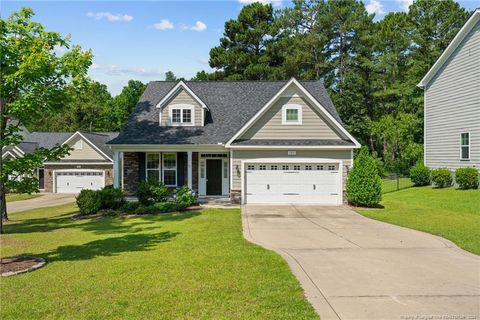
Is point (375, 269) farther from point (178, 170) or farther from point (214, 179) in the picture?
point (178, 170)

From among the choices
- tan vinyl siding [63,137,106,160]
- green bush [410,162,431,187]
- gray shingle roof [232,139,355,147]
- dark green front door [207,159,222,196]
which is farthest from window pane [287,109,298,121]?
tan vinyl siding [63,137,106,160]

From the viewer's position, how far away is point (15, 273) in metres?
7.89

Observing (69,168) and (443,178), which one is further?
(69,168)

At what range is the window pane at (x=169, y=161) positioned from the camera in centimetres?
2236

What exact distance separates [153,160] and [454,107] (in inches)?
668

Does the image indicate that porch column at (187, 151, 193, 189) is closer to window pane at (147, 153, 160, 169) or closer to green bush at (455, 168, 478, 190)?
window pane at (147, 153, 160, 169)

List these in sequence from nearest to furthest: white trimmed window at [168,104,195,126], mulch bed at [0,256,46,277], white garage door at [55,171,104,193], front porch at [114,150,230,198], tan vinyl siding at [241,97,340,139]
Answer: mulch bed at [0,256,46,277] < tan vinyl siding at [241,97,340,139] < front porch at [114,150,230,198] < white trimmed window at [168,104,195,126] < white garage door at [55,171,104,193]

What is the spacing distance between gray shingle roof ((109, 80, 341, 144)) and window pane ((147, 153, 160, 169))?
45.8 inches

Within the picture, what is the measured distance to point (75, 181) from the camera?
3497 cm

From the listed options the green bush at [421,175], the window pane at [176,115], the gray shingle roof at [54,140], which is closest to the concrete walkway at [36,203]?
the gray shingle roof at [54,140]

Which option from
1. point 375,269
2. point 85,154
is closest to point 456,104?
point 375,269

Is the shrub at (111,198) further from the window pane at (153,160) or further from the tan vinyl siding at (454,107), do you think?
the tan vinyl siding at (454,107)

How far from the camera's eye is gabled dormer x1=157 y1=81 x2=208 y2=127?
73.6 feet

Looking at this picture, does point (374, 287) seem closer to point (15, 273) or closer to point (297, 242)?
point (297, 242)
